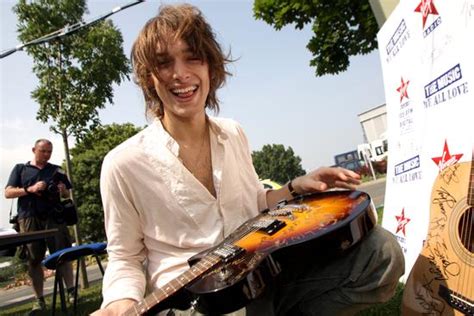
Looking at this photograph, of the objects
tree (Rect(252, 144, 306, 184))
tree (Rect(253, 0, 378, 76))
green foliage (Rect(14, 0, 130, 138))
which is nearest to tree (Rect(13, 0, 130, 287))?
green foliage (Rect(14, 0, 130, 138))

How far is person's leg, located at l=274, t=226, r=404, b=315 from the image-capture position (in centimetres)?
132

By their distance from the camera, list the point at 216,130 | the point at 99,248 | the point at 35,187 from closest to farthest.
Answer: the point at 216,130, the point at 99,248, the point at 35,187

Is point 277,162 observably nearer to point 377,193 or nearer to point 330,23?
point 377,193

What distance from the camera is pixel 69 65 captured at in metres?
6.62

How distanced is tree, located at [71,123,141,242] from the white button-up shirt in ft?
68.4

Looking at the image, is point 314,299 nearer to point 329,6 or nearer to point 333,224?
point 333,224

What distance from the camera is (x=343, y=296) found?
4.62 ft

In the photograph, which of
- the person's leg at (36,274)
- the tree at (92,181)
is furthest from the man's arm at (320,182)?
the tree at (92,181)

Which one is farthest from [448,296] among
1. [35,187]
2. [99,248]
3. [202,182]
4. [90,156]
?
[90,156]

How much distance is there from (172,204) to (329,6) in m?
6.57

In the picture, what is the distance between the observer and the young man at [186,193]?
1.38m

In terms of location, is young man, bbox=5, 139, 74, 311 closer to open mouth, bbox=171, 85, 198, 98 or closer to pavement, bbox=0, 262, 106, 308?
open mouth, bbox=171, 85, 198, 98

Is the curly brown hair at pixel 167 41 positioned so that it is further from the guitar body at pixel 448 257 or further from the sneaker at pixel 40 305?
the sneaker at pixel 40 305

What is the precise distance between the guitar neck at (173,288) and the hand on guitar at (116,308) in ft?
0.43
